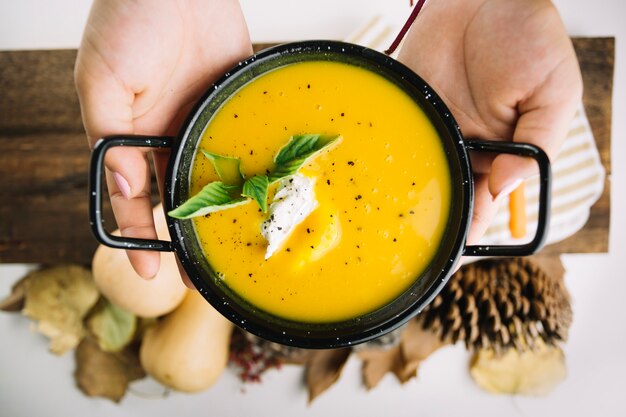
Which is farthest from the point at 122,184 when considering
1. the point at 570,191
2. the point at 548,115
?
the point at 570,191

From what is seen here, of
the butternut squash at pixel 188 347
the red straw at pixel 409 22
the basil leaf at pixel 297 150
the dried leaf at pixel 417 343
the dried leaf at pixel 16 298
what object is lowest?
the dried leaf at pixel 417 343

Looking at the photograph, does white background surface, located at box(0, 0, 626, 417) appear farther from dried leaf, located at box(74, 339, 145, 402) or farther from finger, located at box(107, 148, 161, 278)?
finger, located at box(107, 148, 161, 278)

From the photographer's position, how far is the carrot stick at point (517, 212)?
58.1 inches

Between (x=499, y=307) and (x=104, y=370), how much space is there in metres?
1.11

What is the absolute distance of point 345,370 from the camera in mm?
1619

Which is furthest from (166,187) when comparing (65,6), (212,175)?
(65,6)

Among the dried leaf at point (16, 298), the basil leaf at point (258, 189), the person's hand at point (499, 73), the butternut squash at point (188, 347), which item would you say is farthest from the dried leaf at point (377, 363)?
the dried leaf at point (16, 298)

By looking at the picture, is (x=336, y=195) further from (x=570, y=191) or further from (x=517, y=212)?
(x=570, y=191)

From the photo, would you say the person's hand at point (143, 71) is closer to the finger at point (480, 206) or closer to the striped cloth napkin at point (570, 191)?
the finger at point (480, 206)

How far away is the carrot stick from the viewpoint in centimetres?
147

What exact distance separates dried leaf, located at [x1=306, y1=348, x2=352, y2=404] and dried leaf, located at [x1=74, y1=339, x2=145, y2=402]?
1.57 feet

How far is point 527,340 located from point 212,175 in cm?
96

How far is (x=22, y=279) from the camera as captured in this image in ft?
5.24

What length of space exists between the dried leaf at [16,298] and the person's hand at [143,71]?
59cm
